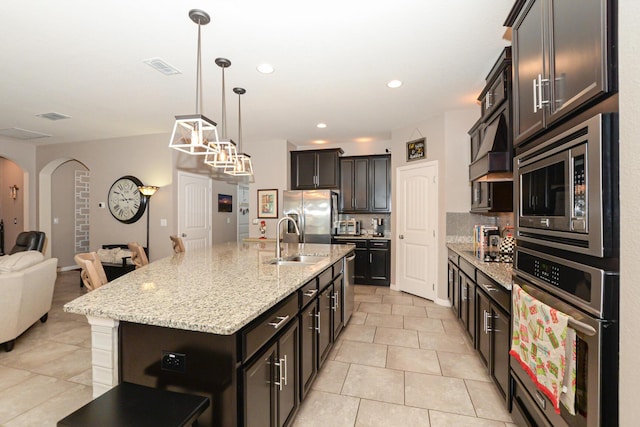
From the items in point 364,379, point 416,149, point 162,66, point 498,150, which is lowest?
point 364,379

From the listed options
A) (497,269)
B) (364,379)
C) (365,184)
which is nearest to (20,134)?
(365,184)

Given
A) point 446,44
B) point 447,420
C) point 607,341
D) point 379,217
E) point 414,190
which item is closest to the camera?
point 607,341

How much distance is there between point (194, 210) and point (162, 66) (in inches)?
134

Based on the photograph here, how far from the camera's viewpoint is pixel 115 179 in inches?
Answer: 226

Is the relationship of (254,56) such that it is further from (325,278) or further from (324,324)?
(324,324)

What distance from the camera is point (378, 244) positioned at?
18.2 ft

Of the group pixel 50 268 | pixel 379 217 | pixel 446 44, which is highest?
pixel 446 44

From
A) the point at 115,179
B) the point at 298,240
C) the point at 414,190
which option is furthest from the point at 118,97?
the point at 414,190

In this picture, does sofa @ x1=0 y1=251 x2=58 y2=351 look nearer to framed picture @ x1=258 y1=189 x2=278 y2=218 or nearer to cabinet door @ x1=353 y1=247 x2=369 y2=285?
framed picture @ x1=258 y1=189 x2=278 y2=218

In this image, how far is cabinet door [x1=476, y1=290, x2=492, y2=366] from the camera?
233 cm

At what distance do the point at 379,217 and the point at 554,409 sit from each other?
4802 mm

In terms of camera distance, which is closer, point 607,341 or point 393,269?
point 607,341

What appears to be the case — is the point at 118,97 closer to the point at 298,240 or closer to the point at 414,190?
the point at 298,240

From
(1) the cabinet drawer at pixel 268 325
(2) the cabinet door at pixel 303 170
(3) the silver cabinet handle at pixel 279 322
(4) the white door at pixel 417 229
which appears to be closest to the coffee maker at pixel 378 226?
(4) the white door at pixel 417 229
